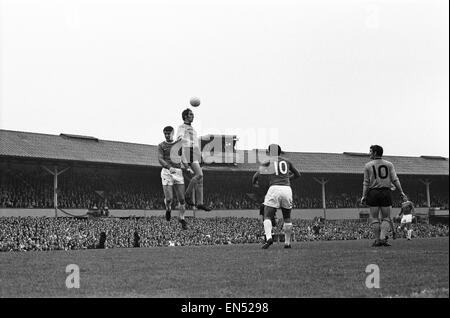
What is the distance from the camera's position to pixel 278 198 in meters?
11.7

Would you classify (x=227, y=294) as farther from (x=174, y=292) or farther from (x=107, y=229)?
(x=107, y=229)

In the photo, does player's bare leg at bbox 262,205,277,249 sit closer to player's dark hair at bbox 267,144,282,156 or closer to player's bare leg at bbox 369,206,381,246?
player's dark hair at bbox 267,144,282,156

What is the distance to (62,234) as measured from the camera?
2109 cm

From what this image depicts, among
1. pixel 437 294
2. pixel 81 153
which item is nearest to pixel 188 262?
pixel 437 294

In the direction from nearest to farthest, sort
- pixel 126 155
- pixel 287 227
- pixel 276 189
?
pixel 276 189 → pixel 287 227 → pixel 126 155

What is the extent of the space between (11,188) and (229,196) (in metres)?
14.8

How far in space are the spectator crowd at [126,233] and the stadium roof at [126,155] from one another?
616 cm

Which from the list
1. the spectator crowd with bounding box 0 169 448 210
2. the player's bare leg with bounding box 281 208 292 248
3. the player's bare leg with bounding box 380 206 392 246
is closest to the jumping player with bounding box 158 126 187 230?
the player's bare leg with bounding box 281 208 292 248

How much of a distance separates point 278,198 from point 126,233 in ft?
39.5

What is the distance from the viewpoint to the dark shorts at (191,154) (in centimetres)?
1047

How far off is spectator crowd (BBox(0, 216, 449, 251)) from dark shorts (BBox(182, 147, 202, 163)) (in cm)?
1001

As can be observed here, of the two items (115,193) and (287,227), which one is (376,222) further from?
(115,193)

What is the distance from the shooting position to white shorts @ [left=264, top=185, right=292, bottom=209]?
11.7 meters

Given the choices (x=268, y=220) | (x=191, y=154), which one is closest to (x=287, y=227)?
(x=268, y=220)
